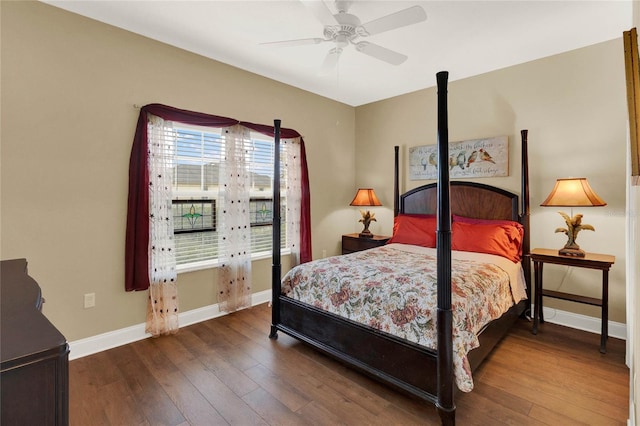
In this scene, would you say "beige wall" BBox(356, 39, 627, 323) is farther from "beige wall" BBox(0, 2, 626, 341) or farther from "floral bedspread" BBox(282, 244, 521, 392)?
"floral bedspread" BBox(282, 244, 521, 392)

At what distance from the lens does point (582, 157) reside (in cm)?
307

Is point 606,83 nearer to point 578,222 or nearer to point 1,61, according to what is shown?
point 578,222

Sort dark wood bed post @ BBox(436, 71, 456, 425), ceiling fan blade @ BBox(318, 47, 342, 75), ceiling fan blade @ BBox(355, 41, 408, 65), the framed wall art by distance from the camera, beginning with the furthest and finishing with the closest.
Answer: the framed wall art < ceiling fan blade @ BBox(318, 47, 342, 75) < ceiling fan blade @ BBox(355, 41, 408, 65) < dark wood bed post @ BBox(436, 71, 456, 425)

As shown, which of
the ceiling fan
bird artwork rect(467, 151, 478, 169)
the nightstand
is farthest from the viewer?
the nightstand

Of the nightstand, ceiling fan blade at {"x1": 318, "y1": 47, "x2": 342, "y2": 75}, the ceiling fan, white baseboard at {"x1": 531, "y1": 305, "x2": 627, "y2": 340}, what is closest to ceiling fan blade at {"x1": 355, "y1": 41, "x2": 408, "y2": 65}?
the ceiling fan

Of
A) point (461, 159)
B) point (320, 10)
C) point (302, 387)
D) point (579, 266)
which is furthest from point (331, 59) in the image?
point (579, 266)

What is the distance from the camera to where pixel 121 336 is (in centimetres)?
279

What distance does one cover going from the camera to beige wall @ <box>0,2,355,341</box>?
90.4 inches

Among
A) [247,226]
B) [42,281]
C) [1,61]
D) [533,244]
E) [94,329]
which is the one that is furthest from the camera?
[247,226]

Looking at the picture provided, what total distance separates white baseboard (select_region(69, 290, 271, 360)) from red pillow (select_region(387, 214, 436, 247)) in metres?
2.26

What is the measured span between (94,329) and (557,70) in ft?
16.4

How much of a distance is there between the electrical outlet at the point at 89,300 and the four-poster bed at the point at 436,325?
1509 mm

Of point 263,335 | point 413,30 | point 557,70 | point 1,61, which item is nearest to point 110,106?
point 1,61

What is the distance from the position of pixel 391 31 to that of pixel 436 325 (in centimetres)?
243
